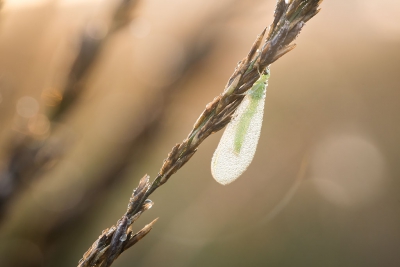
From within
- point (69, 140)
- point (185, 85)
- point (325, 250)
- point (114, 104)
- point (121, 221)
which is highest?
point (114, 104)

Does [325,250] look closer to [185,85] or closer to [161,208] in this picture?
[161,208]

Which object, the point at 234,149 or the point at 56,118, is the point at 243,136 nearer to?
the point at 234,149

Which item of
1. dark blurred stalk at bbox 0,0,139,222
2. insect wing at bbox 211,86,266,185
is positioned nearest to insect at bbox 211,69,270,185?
insect wing at bbox 211,86,266,185

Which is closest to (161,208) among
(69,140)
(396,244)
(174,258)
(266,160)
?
(174,258)

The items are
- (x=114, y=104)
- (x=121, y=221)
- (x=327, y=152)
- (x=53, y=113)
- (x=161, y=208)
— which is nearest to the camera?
(x=121, y=221)

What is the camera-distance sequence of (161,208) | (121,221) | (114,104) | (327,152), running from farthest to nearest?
(161,208)
(327,152)
(114,104)
(121,221)

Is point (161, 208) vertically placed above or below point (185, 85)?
above

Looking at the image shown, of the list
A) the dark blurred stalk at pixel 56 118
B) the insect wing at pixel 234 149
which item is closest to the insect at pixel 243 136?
the insect wing at pixel 234 149

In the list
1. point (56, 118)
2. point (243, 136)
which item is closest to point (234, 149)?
point (243, 136)

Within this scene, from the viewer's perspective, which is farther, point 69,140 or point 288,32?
point 69,140
